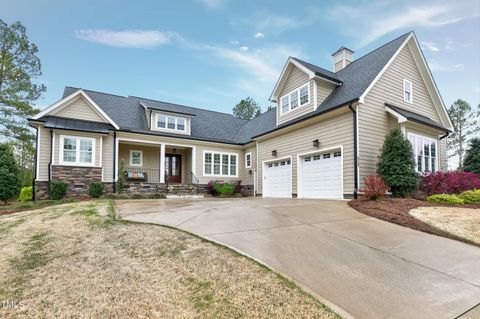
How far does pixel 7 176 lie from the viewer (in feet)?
41.1

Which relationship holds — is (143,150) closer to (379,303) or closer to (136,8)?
(136,8)

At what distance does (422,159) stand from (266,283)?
12.1m

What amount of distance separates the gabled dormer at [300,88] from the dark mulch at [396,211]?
5868mm

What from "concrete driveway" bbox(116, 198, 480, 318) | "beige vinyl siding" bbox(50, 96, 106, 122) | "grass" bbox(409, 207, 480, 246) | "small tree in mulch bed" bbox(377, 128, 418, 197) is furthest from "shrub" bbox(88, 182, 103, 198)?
"grass" bbox(409, 207, 480, 246)

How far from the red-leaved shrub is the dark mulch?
192cm

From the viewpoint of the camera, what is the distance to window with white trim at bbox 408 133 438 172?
38.0 ft

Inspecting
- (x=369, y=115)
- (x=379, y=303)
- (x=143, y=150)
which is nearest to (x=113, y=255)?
(x=379, y=303)

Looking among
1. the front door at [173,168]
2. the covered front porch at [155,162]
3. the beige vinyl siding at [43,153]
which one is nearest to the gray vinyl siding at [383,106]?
the covered front porch at [155,162]

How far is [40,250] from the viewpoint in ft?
15.8

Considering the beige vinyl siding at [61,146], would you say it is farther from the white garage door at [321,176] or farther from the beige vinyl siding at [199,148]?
the white garage door at [321,176]

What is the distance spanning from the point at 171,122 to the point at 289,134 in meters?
8.44

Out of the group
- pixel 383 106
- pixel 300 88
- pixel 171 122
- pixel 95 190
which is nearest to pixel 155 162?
pixel 171 122

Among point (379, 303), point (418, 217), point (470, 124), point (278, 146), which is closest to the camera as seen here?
point (379, 303)

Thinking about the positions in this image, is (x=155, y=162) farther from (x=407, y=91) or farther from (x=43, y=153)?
(x=407, y=91)
